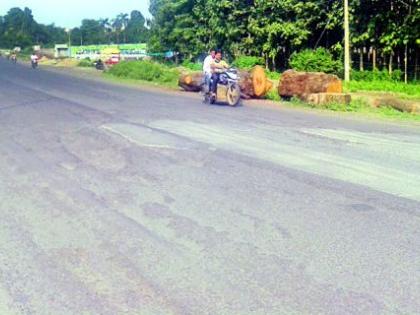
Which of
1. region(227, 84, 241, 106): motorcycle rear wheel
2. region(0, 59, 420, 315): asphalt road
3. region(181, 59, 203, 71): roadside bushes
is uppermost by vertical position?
region(181, 59, 203, 71): roadside bushes

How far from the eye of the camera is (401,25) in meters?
22.1

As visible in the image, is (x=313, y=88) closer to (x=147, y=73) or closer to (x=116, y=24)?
(x=147, y=73)

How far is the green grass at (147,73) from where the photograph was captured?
29727mm

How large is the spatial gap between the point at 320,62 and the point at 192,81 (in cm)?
676

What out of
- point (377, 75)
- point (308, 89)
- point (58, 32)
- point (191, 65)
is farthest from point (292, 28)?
point (58, 32)

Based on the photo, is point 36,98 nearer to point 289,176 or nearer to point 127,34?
point 289,176

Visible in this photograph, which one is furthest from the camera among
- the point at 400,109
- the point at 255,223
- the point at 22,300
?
the point at 400,109

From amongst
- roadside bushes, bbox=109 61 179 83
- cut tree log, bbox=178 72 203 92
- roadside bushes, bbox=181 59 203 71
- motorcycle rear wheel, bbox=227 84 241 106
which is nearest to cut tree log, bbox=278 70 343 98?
motorcycle rear wheel, bbox=227 84 241 106

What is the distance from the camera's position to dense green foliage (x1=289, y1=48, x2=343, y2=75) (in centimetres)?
2625

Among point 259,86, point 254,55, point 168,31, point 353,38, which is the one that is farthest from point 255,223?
point 168,31

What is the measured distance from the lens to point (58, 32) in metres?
175

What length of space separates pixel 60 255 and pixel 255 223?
178 centimetres

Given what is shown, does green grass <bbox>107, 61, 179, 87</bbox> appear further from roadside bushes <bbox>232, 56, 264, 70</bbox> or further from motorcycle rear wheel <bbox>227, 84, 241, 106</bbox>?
motorcycle rear wheel <bbox>227, 84, 241, 106</bbox>

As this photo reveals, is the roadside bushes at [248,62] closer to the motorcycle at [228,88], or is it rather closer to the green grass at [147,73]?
the green grass at [147,73]
